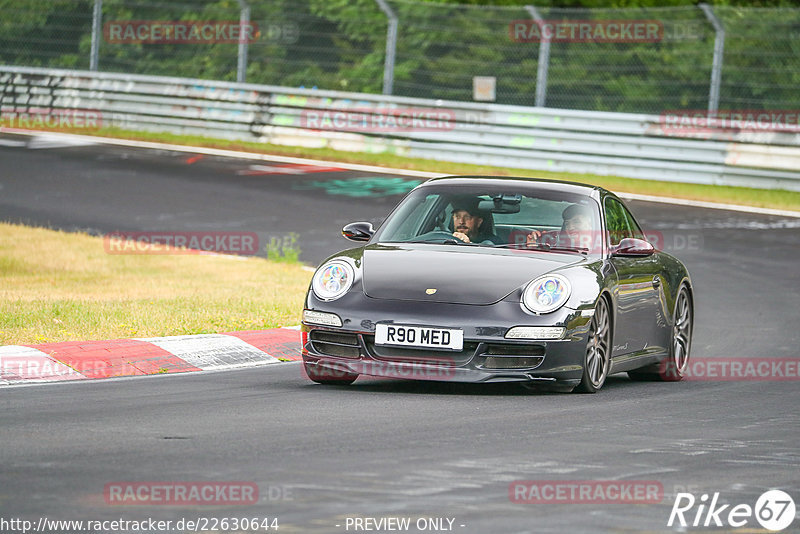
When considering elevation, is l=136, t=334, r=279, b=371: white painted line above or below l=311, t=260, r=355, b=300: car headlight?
below

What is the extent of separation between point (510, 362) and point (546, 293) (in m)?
0.45

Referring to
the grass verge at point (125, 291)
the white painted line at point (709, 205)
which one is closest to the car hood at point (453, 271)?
the grass verge at point (125, 291)

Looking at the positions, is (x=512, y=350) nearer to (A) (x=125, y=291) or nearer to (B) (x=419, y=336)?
(B) (x=419, y=336)

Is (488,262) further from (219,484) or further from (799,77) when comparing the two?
(799,77)

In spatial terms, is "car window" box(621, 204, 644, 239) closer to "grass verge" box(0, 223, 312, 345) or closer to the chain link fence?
"grass verge" box(0, 223, 312, 345)

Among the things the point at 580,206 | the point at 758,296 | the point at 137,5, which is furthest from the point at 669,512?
the point at 137,5

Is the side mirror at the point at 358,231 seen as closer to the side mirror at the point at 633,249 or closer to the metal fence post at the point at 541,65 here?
the side mirror at the point at 633,249

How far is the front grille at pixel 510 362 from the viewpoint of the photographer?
27.2ft

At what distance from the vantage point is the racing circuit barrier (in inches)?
869

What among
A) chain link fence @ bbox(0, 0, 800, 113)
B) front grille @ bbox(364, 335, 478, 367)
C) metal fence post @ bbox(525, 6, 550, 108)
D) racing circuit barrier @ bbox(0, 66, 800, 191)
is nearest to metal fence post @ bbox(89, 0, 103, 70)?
chain link fence @ bbox(0, 0, 800, 113)

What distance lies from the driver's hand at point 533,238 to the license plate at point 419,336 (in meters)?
1.34

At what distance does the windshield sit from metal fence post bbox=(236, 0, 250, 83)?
16794mm

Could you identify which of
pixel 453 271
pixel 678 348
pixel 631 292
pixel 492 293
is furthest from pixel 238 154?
pixel 492 293

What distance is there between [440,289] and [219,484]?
303cm
